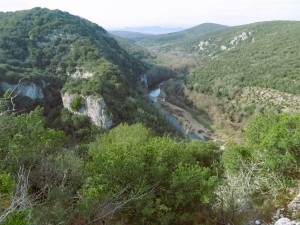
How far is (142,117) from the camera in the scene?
5109 centimetres

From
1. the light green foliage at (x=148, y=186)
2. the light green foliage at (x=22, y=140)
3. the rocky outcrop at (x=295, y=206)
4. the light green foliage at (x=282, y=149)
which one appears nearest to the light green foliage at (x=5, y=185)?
the light green foliage at (x=148, y=186)

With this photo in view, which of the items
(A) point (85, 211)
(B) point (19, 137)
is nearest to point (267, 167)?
(A) point (85, 211)

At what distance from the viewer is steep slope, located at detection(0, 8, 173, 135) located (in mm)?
50719

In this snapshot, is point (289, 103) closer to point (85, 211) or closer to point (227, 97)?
point (227, 97)

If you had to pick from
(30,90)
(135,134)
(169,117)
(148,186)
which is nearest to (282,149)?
(148,186)

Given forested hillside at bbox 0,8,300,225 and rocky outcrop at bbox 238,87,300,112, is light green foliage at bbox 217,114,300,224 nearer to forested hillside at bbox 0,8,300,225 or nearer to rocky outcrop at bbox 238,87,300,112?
forested hillside at bbox 0,8,300,225

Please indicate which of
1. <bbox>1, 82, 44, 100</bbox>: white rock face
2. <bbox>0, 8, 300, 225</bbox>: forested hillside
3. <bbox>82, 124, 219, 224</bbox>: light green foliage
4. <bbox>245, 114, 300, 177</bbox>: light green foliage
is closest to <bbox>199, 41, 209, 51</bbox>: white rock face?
<bbox>0, 8, 300, 225</bbox>: forested hillside

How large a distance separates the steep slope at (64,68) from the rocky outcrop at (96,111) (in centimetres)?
15

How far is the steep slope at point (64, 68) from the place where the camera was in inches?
1997

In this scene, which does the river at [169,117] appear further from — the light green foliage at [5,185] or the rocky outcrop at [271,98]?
the light green foliage at [5,185]

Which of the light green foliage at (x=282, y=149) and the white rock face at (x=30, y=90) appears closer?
the light green foliage at (x=282, y=149)

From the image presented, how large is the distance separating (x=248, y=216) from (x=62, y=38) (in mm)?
74611

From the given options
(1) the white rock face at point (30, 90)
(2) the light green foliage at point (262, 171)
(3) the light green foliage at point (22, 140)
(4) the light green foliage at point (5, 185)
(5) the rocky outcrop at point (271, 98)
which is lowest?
(5) the rocky outcrop at point (271, 98)

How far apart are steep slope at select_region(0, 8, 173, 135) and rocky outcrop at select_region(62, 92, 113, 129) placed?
0.15 meters
